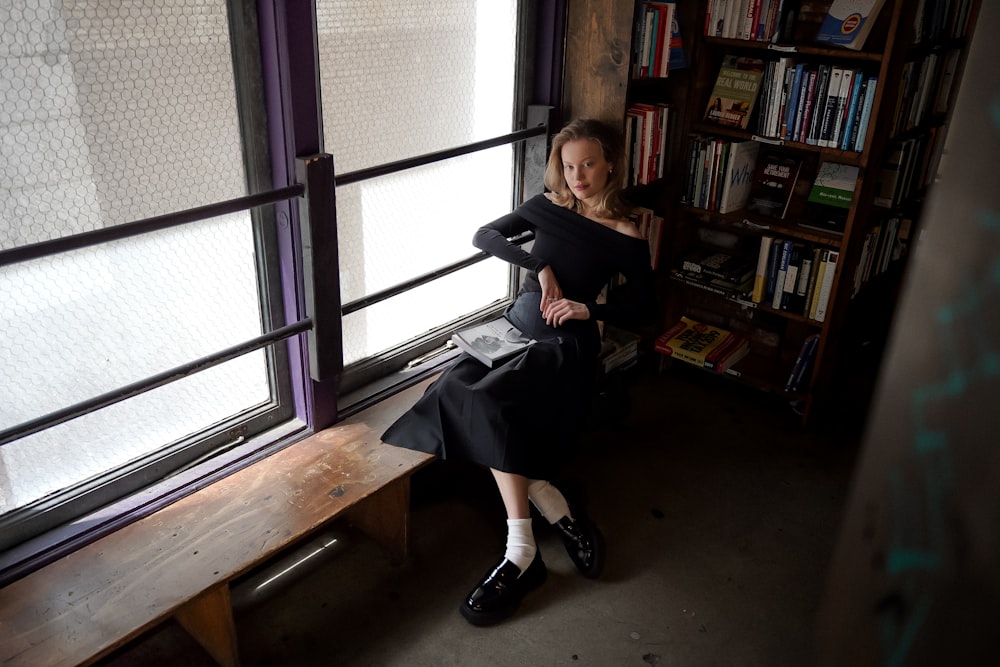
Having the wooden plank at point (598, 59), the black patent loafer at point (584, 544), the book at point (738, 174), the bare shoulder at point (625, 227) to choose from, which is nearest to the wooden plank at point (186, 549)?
the black patent loafer at point (584, 544)

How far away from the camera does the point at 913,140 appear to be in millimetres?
2891

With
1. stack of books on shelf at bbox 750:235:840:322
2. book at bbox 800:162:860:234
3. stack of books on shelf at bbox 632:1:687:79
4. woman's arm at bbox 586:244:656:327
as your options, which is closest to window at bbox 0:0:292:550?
woman's arm at bbox 586:244:656:327

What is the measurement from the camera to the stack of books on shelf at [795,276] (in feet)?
9.34

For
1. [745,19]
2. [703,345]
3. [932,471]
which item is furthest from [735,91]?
[932,471]

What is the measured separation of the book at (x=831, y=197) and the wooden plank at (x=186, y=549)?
5.52 feet

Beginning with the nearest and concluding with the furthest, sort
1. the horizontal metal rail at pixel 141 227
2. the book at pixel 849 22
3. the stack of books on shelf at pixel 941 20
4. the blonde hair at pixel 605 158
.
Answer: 1. the horizontal metal rail at pixel 141 227
2. the blonde hair at pixel 605 158
3. the book at pixel 849 22
4. the stack of books on shelf at pixel 941 20

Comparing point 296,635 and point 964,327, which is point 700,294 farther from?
point 964,327

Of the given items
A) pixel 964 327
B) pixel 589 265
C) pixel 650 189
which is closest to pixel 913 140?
pixel 650 189

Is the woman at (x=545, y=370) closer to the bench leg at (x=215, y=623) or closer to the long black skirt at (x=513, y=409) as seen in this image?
the long black skirt at (x=513, y=409)

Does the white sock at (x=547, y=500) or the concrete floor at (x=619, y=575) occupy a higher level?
the white sock at (x=547, y=500)

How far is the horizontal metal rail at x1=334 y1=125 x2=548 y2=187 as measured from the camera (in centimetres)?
212

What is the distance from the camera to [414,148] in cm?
246

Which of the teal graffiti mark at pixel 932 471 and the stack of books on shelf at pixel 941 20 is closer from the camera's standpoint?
the teal graffiti mark at pixel 932 471

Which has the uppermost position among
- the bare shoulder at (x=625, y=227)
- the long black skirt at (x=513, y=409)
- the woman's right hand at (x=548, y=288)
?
the bare shoulder at (x=625, y=227)
